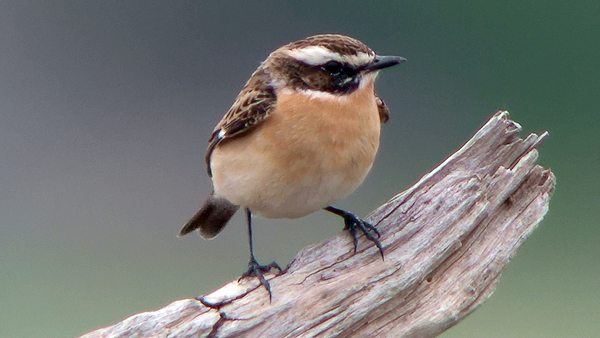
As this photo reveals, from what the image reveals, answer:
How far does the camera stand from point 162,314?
465 centimetres

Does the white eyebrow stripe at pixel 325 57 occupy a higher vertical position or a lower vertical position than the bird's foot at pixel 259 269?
higher

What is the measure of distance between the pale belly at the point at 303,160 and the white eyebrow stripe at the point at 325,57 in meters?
0.31

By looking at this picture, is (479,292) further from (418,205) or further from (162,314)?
(162,314)

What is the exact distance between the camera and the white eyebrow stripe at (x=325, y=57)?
17.1 feet

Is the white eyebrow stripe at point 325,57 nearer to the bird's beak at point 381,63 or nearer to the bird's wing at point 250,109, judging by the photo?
the bird's beak at point 381,63

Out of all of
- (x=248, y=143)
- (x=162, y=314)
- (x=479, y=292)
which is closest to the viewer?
(x=162, y=314)

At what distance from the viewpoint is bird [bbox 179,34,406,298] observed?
5.12 metres

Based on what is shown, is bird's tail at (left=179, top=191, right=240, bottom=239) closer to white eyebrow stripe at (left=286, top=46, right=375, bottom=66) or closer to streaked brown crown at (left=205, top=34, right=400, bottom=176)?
streaked brown crown at (left=205, top=34, right=400, bottom=176)

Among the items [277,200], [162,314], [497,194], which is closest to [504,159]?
[497,194]

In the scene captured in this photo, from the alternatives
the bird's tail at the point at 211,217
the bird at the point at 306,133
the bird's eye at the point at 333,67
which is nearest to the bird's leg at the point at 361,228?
the bird at the point at 306,133

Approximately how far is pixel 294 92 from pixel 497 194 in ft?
4.69

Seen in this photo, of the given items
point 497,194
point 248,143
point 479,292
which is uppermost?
point 248,143

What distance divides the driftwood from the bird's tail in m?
1.37

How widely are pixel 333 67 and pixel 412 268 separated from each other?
133 cm
